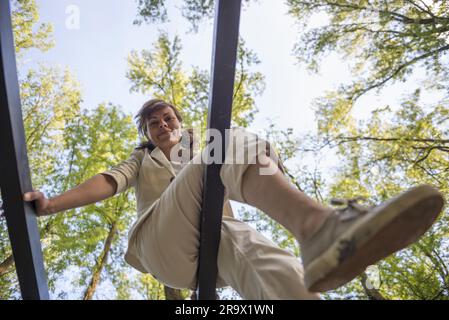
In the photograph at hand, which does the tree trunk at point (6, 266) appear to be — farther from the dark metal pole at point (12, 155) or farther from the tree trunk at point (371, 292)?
the tree trunk at point (371, 292)

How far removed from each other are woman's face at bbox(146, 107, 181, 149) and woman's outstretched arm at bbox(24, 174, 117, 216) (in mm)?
536

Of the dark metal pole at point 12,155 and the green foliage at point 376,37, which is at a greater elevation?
the green foliage at point 376,37

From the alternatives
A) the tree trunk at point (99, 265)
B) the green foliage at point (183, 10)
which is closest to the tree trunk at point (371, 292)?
the green foliage at point (183, 10)

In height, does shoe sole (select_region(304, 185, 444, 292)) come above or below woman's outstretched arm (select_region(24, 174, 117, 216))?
above

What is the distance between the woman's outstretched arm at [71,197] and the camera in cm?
168

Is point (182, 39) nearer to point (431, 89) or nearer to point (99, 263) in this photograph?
point (431, 89)

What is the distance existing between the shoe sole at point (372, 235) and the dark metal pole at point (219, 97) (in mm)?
585

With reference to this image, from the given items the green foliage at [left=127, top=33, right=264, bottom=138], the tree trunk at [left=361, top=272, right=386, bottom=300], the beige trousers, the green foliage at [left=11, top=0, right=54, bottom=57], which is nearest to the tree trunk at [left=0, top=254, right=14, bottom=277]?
the green foliage at [left=11, top=0, right=54, bottom=57]

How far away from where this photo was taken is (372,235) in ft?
3.16

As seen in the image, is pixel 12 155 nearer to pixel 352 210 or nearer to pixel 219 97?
Result: pixel 219 97

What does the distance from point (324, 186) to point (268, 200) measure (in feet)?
13.5

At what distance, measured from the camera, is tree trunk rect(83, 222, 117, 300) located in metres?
5.61

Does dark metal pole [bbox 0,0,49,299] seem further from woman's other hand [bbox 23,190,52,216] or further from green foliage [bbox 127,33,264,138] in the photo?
green foliage [bbox 127,33,264,138]
